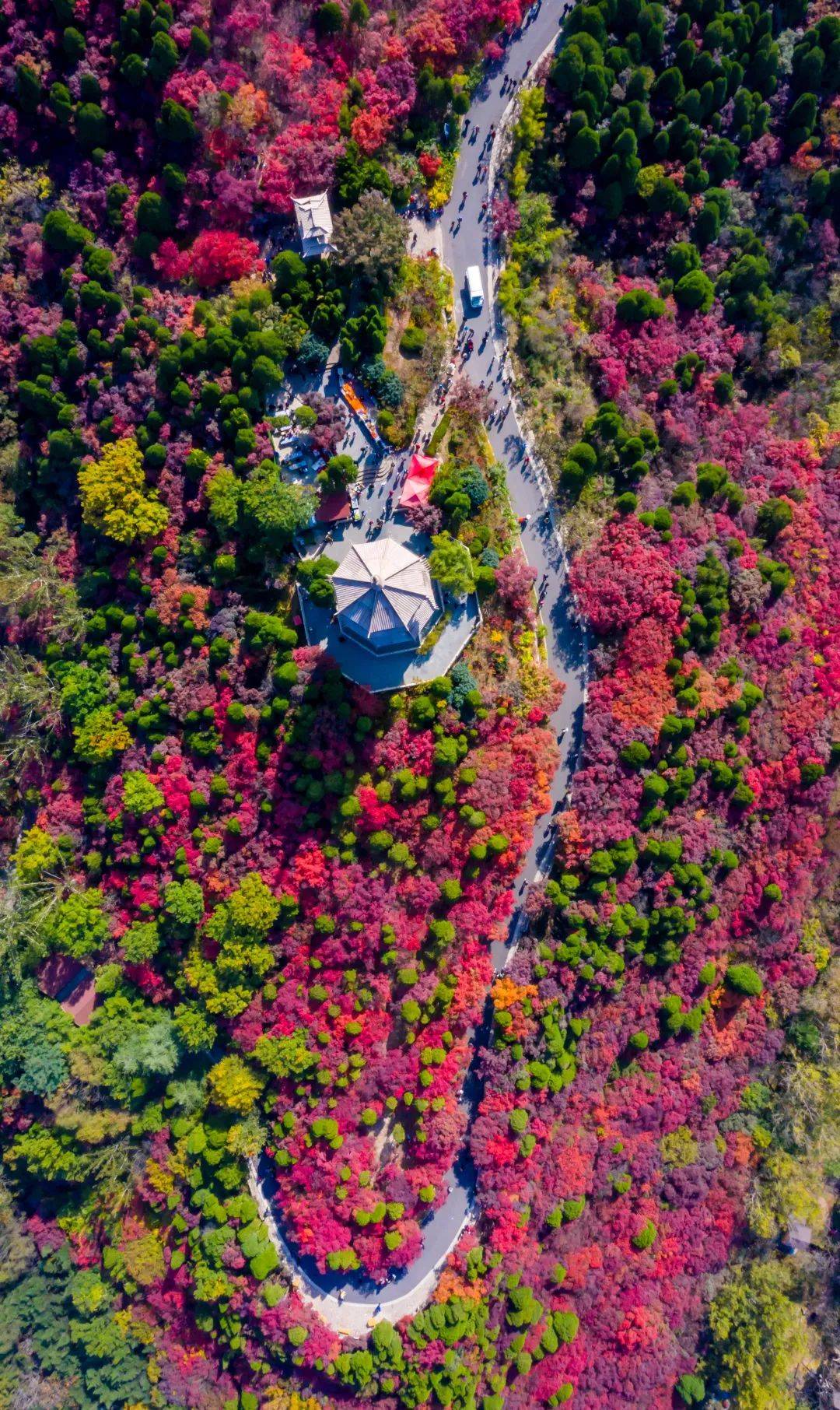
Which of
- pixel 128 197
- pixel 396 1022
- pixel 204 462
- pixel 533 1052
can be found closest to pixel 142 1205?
pixel 396 1022

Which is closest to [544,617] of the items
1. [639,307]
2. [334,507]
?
[334,507]

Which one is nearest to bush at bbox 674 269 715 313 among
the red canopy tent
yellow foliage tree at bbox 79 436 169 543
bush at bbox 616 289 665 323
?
bush at bbox 616 289 665 323

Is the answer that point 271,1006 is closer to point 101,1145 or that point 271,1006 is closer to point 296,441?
point 101,1145

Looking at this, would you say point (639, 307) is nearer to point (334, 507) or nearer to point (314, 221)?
point (314, 221)

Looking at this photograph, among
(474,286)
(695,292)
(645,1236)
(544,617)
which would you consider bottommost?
(645,1236)

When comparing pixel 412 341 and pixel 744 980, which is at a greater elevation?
pixel 412 341

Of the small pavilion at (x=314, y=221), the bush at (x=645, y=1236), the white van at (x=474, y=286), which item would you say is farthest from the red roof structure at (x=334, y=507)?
the bush at (x=645, y=1236)

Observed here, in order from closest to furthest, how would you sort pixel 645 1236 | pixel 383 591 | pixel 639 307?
pixel 383 591, pixel 639 307, pixel 645 1236
